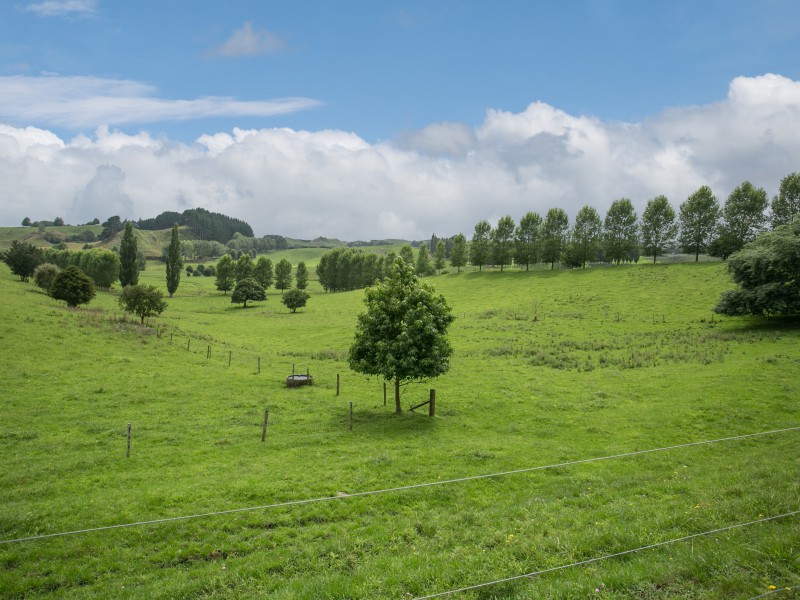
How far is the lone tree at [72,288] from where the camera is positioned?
2450 inches

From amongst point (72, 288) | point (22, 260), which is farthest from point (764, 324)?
point (22, 260)

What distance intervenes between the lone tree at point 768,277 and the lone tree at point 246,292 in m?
92.1

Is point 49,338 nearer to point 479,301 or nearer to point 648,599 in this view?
point 648,599

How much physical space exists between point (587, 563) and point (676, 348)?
41.7 meters

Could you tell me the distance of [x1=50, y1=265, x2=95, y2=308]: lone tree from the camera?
62219 millimetres

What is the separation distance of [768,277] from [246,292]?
97117 millimetres

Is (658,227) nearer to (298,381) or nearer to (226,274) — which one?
(298,381)

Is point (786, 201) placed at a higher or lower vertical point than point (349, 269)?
higher

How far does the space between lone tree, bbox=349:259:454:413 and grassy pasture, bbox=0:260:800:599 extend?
329 cm

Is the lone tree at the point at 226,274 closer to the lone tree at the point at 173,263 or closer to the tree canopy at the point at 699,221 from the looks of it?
the lone tree at the point at 173,263

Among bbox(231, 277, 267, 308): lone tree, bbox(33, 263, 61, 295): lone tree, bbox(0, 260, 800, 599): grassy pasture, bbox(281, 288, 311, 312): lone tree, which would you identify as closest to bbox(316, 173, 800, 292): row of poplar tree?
bbox(281, 288, 311, 312): lone tree

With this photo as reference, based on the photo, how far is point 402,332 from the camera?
88.7 feet

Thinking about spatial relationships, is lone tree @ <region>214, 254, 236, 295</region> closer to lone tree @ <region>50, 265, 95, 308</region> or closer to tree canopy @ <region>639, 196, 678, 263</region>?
lone tree @ <region>50, 265, 95, 308</region>

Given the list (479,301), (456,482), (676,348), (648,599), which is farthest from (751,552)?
(479,301)
